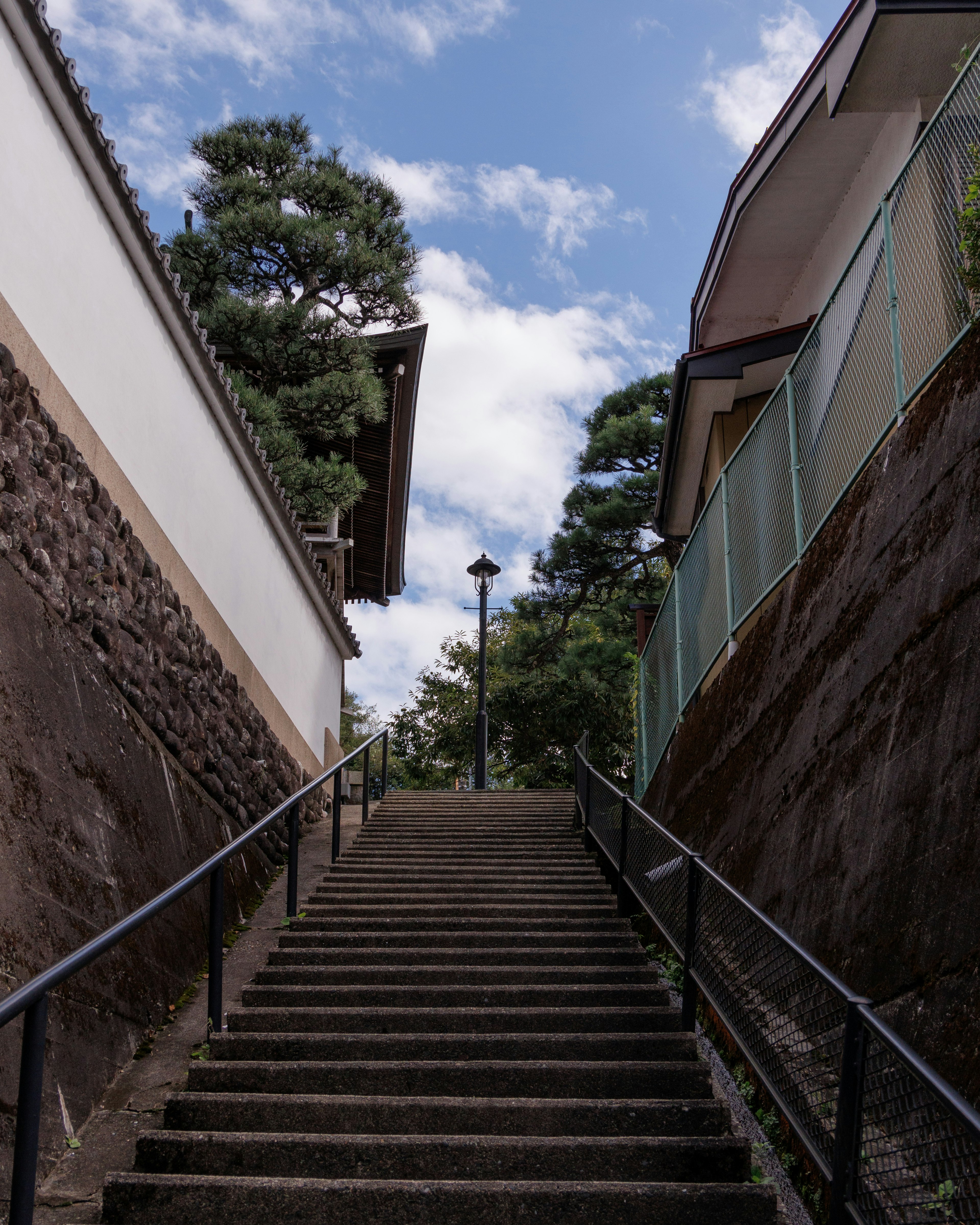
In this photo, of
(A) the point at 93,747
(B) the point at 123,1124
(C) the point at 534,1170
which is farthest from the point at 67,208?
(C) the point at 534,1170

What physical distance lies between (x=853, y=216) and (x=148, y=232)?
5.49 meters

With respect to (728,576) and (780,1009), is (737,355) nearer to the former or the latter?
(728,576)

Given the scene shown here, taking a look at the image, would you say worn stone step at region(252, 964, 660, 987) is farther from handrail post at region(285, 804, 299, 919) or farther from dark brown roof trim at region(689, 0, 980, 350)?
dark brown roof trim at region(689, 0, 980, 350)

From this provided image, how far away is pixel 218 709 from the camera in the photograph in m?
7.57

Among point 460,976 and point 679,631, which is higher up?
point 679,631

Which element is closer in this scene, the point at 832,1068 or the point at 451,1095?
the point at 832,1068

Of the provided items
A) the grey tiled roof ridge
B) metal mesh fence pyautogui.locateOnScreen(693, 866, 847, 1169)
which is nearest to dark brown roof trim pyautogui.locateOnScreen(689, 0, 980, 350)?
the grey tiled roof ridge

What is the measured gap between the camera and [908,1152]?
221cm

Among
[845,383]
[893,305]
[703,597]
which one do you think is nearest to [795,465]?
[845,383]

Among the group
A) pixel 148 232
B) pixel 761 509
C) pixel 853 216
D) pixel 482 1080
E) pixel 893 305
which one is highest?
pixel 853 216

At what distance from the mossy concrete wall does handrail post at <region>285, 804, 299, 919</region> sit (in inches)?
19.7

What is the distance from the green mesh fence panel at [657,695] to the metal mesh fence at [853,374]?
911 millimetres

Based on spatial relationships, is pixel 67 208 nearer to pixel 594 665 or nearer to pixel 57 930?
pixel 57 930

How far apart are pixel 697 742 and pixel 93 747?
4.25m
